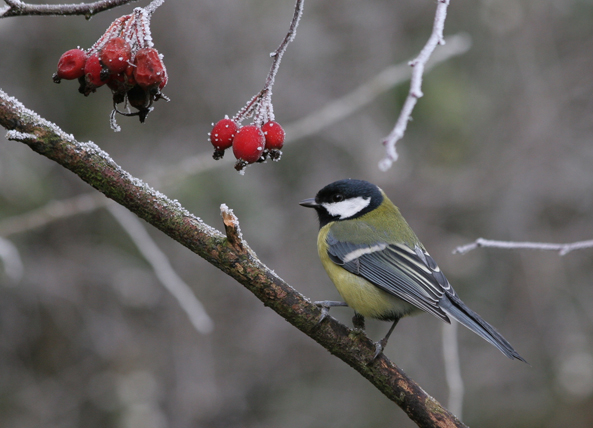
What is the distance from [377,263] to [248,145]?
5.53ft

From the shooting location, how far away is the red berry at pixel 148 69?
1299mm

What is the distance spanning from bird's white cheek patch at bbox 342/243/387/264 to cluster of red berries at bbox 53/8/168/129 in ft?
5.67

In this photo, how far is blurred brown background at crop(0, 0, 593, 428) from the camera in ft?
15.7

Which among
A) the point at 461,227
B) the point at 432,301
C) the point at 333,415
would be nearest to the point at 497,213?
the point at 461,227

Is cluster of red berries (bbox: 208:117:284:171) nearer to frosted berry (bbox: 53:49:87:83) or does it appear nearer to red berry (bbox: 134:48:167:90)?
red berry (bbox: 134:48:167:90)

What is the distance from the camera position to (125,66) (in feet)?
4.33

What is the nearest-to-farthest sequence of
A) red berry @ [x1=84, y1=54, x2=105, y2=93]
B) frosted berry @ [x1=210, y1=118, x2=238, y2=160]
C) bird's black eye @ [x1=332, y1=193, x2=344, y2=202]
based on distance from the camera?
red berry @ [x1=84, y1=54, x2=105, y2=93]
frosted berry @ [x1=210, y1=118, x2=238, y2=160]
bird's black eye @ [x1=332, y1=193, x2=344, y2=202]

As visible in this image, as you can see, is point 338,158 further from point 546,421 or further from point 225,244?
point 225,244

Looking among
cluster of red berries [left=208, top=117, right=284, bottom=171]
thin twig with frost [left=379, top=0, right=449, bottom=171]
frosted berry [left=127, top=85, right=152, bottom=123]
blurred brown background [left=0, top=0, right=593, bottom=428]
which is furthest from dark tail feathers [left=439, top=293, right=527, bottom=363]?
blurred brown background [left=0, top=0, right=593, bottom=428]

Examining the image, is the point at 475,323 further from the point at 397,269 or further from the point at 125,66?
the point at 125,66

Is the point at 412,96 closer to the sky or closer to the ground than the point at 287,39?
closer to the ground

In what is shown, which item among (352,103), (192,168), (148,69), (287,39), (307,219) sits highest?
(307,219)

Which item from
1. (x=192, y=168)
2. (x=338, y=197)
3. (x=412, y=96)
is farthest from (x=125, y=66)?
(x=338, y=197)

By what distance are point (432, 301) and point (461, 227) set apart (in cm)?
334
